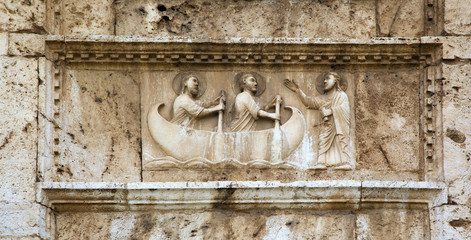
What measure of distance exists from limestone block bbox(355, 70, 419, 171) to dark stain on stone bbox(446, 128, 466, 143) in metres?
0.31

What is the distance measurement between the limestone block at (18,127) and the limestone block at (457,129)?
3.14m

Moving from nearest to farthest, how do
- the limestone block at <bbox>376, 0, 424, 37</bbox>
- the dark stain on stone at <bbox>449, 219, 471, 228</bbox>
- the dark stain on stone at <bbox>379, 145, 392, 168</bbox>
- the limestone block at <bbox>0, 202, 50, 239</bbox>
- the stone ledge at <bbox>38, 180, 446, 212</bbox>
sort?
the limestone block at <bbox>0, 202, 50, 239</bbox> < the dark stain on stone at <bbox>449, 219, 471, 228</bbox> < the stone ledge at <bbox>38, 180, 446, 212</bbox> < the dark stain on stone at <bbox>379, 145, 392, 168</bbox> < the limestone block at <bbox>376, 0, 424, 37</bbox>

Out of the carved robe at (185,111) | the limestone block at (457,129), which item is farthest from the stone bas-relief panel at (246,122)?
the limestone block at (457,129)

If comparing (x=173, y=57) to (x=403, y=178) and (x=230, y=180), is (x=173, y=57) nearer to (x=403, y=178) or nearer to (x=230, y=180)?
(x=230, y=180)

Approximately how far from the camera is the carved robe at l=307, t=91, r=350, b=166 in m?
7.75

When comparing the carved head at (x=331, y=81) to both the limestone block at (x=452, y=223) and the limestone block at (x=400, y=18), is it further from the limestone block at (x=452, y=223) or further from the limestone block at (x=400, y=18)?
the limestone block at (x=452, y=223)

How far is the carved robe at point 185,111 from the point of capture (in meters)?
7.82

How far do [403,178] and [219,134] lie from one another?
1.47 meters

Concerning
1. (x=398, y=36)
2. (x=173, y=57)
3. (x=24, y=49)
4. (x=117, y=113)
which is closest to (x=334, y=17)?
(x=398, y=36)

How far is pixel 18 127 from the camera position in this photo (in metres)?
7.52

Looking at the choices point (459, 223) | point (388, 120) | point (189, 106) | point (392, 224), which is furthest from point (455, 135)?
point (189, 106)

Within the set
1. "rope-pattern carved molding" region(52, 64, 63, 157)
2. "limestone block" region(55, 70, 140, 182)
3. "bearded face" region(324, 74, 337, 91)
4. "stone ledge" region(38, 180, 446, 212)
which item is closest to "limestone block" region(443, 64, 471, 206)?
"stone ledge" region(38, 180, 446, 212)

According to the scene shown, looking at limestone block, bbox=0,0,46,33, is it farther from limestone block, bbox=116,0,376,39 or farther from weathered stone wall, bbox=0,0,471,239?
limestone block, bbox=116,0,376,39

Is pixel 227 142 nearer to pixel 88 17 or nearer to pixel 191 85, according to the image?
pixel 191 85
